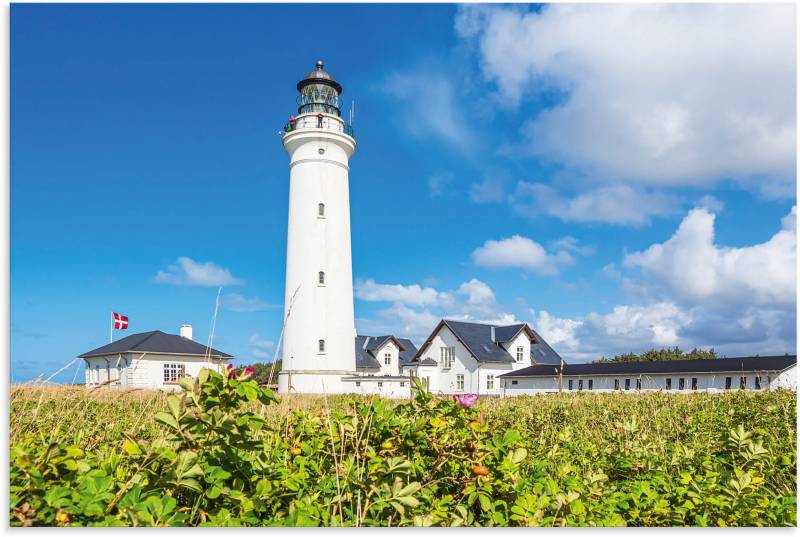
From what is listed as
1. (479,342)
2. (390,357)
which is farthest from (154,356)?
(479,342)

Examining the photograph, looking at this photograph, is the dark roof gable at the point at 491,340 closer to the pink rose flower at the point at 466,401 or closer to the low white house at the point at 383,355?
the low white house at the point at 383,355

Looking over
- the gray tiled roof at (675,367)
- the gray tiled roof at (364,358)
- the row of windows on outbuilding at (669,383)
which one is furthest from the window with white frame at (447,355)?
the row of windows on outbuilding at (669,383)

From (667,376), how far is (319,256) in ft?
67.8

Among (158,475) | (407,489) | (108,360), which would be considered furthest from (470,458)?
(108,360)

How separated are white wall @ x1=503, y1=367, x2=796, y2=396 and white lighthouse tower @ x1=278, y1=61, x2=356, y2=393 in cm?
1202

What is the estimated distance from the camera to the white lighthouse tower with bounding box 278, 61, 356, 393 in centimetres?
2430

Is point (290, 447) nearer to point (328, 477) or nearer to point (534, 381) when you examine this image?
point (328, 477)

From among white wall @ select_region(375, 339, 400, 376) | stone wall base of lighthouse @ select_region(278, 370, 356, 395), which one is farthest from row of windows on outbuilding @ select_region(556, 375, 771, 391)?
white wall @ select_region(375, 339, 400, 376)

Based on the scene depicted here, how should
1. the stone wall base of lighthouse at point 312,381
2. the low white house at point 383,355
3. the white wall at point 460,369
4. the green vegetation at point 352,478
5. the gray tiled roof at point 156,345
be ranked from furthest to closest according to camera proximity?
the low white house at point 383,355, the white wall at point 460,369, the gray tiled roof at point 156,345, the stone wall base of lighthouse at point 312,381, the green vegetation at point 352,478

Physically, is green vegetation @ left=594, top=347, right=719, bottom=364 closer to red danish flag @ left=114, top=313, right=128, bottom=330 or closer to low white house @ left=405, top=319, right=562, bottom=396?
low white house @ left=405, top=319, right=562, bottom=396

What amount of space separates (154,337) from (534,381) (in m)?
24.2

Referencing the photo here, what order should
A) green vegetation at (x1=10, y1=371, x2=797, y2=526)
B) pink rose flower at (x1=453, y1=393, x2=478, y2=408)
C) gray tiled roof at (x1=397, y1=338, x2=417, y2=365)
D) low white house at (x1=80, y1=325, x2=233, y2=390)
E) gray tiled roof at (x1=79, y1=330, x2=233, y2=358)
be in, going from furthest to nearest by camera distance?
gray tiled roof at (x1=397, y1=338, x2=417, y2=365)
gray tiled roof at (x1=79, y1=330, x2=233, y2=358)
low white house at (x1=80, y1=325, x2=233, y2=390)
pink rose flower at (x1=453, y1=393, x2=478, y2=408)
green vegetation at (x1=10, y1=371, x2=797, y2=526)

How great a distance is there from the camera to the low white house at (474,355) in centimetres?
3581

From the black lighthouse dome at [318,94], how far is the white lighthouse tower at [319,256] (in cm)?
51
